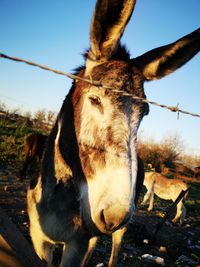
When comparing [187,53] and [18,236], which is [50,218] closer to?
[18,236]

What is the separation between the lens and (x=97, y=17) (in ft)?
6.63

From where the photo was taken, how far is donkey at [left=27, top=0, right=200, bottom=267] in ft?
5.83

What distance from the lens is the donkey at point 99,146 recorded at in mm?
1778

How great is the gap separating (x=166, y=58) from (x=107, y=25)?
0.82 meters

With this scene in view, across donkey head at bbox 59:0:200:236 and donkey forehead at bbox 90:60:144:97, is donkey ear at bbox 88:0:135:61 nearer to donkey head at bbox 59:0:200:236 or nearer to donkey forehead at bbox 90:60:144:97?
donkey head at bbox 59:0:200:236

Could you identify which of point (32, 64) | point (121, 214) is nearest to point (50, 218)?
point (121, 214)

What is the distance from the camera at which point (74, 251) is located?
300 centimetres

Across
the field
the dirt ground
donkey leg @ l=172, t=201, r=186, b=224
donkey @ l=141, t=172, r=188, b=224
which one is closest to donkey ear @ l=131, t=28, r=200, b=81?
the field

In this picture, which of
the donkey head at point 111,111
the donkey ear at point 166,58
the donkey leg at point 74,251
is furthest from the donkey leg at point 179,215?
the donkey head at point 111,111

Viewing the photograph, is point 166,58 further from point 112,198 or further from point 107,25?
point 112,198

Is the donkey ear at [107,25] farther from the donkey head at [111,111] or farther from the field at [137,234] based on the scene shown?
the field at [137,234]

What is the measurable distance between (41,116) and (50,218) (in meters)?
22.7

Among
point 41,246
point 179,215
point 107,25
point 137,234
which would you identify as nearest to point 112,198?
point 107,25

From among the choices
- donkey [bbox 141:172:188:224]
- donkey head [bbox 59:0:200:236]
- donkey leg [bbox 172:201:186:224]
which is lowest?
donkey leg [bbox 172:201:186:224]
